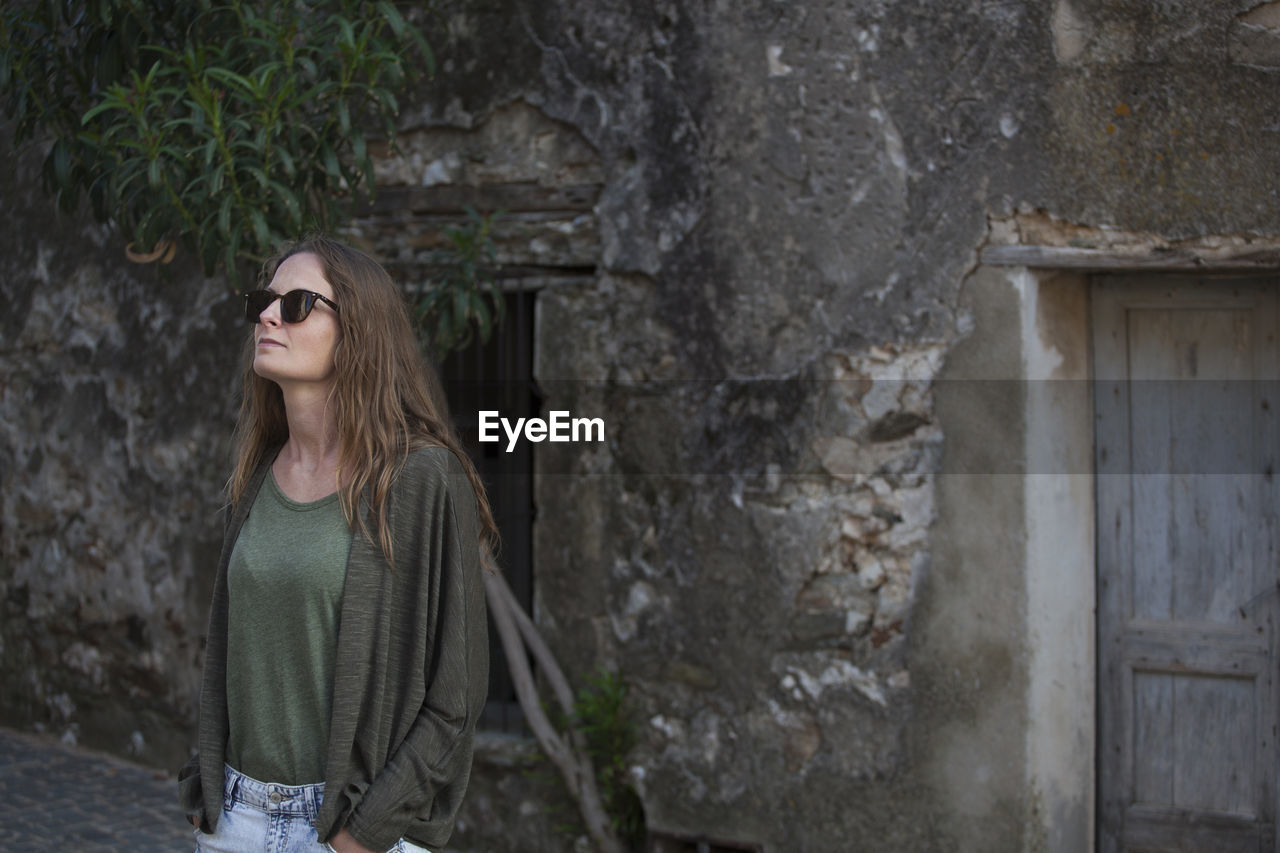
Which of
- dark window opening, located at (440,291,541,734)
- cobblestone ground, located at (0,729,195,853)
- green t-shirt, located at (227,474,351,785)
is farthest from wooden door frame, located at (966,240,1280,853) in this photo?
cobblestone ground, located at (0,729,195,853)

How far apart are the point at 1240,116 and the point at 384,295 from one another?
294 cm

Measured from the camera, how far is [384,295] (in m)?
2.39

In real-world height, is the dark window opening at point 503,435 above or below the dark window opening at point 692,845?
above

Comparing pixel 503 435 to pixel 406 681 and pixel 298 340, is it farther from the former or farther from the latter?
pixel 406 681

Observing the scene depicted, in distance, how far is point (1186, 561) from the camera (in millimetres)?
4355

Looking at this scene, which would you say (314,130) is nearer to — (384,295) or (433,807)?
(384,295)

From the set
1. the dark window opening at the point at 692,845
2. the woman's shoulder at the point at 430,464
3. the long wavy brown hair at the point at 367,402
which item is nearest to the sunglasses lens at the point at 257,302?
the long wavy brown hair at the point at 367,402

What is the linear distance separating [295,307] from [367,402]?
0.72 feet

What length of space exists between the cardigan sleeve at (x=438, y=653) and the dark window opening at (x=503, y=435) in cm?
283

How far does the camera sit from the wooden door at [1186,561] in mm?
4262

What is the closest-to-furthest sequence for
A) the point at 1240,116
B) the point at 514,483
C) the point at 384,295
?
1. the point at 384,295
2. the point at 1240,116
3. the point at 514,483

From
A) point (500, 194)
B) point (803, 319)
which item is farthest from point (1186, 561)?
point (500, 194)

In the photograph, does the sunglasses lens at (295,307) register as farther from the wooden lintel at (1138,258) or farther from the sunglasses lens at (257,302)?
the wooden lintel at (1138,258)

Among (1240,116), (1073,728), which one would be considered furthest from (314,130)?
(1073,728)
